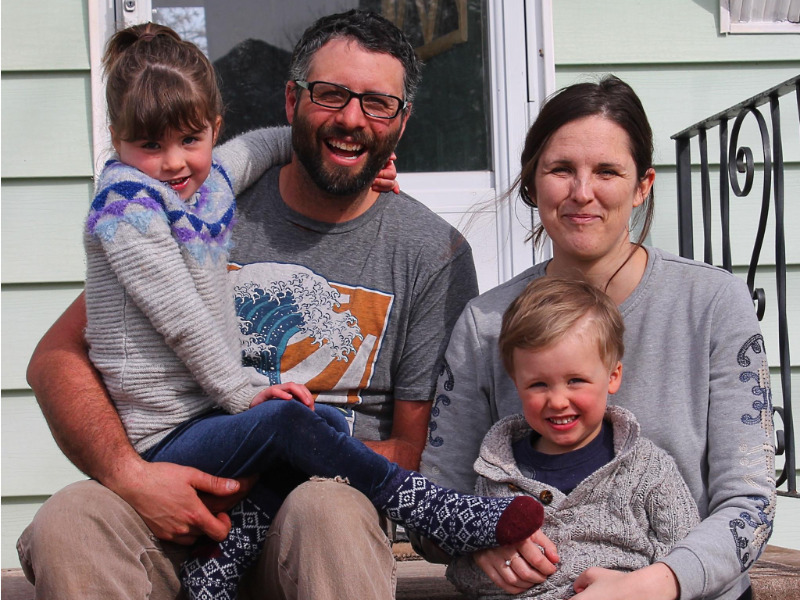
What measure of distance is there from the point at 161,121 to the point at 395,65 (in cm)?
68

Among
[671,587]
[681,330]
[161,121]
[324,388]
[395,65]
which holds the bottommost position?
[671,587]

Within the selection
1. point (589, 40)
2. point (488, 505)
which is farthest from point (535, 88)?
point (488, 505)

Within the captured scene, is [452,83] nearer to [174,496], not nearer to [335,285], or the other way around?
[335,285]

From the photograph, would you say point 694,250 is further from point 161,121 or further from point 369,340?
point 161,121

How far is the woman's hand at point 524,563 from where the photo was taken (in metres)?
1.93

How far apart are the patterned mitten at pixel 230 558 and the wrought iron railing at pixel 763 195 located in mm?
1512

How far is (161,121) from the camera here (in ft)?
6.84

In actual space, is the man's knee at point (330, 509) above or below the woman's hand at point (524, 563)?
above

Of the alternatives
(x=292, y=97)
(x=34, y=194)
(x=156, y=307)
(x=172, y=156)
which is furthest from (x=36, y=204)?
(x=156, y=307)

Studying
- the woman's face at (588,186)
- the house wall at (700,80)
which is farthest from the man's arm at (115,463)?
the house wall at (700,80)

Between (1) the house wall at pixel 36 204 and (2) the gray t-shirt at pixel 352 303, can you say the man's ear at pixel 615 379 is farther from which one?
(1) the house wall at pixel 36 204

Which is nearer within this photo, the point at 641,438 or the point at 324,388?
the point at 641,438

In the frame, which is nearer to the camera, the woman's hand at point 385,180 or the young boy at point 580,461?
the young boy at point 580,461

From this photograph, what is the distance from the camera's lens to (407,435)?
2377 millimetres
